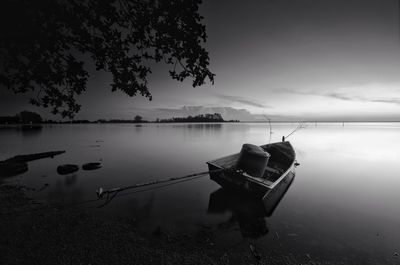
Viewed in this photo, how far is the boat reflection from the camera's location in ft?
26.9

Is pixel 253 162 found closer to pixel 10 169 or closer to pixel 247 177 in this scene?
pixel 247 177

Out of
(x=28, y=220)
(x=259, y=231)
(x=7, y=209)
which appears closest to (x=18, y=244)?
(x=28, y=220)

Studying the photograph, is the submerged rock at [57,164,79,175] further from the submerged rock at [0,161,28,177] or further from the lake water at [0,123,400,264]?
the submerged rock at [0,161,28,177]

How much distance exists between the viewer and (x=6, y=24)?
158 inches

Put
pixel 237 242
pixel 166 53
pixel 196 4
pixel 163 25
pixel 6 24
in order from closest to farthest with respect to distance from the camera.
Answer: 1. pixel 6 24
2. pixel 196 4
3. pixel 163 25
4. pixel 166 53
5. pixel 237 242

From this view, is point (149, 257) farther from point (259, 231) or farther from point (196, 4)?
point (196, 4)

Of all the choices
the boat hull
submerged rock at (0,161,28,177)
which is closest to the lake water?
submerged rock at (0,161,28,177)

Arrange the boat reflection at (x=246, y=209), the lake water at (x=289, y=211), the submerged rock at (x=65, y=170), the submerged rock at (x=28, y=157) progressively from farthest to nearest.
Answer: the submerged rock at (x=28, y=157) < the submerged rock at (x=65, y=170) < the boat reflection at (x=246, y=209) < the lake water at (x=289, y=211)

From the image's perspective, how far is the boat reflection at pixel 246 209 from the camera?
8206 millimetres

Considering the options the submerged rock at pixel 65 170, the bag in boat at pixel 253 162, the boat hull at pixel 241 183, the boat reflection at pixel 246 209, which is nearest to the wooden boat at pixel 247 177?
the boat hull at pixel 241 183

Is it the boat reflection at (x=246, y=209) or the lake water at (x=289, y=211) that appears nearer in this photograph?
the lake water at (x=289, y=211)

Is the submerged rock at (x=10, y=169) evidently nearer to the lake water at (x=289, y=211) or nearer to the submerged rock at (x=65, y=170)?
the lake water at (x=289, y=211)

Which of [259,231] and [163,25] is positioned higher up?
[163,25]

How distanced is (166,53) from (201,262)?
6.60m
